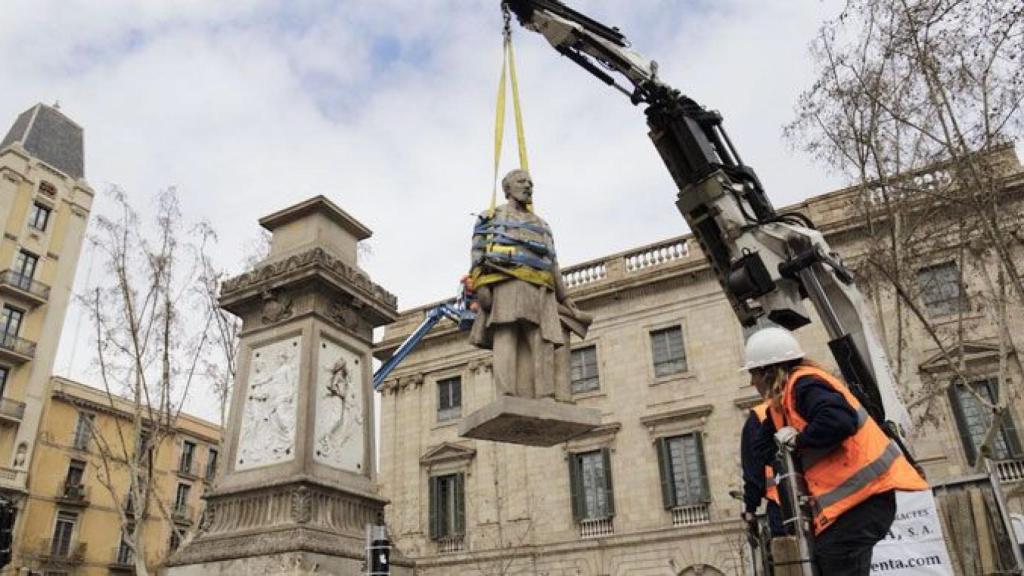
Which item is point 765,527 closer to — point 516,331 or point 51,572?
point 516,331

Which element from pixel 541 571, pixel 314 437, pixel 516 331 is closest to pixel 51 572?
pixel 541 571

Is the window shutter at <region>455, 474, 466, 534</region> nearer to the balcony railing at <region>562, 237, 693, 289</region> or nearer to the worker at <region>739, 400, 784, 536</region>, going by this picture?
→ the balcony railing at <region>562, 237, 693, 289</region>

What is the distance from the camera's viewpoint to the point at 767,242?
19.1 ft

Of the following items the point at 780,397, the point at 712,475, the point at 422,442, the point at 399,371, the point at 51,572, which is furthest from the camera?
the point at 51,572

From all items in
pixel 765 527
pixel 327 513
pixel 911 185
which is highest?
pixel 911 185

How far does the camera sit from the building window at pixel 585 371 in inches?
982

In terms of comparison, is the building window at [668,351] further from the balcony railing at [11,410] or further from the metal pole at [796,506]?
the balcony railing at [11,410]

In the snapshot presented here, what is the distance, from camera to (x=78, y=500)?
36312 millimetres

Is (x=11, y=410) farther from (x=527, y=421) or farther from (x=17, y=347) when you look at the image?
(x=527, y=421)

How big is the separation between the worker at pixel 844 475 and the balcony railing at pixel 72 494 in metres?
40.9

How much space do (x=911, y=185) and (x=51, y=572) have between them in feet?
129

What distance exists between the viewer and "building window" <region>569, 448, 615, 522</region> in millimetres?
23062

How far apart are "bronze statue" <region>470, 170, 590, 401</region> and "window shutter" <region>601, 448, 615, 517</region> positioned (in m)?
18.4

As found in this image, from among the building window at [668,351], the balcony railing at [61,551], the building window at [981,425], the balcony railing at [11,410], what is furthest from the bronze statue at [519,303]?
the balcony railing at [61,551]
